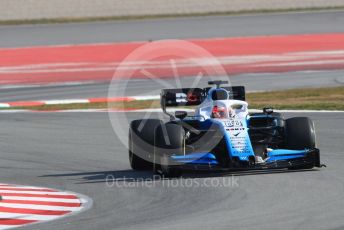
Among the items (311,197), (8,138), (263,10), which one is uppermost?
(263,10)

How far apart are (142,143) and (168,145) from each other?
2.64 feet

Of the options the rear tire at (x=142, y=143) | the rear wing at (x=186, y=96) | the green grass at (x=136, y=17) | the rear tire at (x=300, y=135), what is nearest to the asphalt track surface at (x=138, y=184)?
the rear tire at (x=142, y=143)

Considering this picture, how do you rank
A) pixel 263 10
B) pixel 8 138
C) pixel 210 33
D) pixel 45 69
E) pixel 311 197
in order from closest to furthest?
pixel 311 197 < pixel 8 138 < pixel 45 69 < pixel 210 33 < pixel 263 10

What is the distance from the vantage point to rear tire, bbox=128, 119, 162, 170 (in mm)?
14125

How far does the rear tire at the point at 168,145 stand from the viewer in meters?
13.4

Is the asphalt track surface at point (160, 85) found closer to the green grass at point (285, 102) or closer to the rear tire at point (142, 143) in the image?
the green grass at point (285, 102)

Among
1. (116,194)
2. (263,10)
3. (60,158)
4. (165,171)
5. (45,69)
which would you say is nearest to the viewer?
(116,194)

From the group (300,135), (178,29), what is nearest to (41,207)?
(300,135)

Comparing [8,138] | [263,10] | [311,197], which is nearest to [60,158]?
[8,138]

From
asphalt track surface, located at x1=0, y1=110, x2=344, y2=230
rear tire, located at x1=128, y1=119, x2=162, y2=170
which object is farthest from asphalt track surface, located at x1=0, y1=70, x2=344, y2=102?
rear tire, located at x1=128, y1=119, x2=162, y2=170

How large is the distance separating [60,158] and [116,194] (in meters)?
3.99

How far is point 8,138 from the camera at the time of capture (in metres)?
18.9

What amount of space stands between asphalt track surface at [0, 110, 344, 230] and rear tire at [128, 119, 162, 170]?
214 millimetres

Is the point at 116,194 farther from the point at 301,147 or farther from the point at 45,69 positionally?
the point at 45,69
